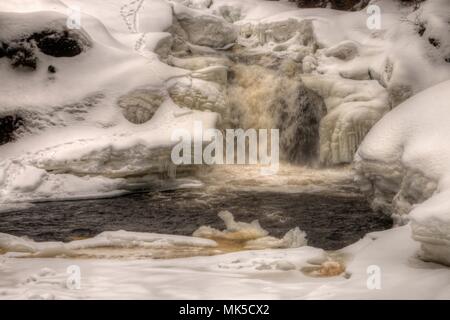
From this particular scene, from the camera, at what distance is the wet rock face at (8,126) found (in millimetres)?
9875

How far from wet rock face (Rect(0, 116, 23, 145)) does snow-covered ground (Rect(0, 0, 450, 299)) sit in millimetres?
113

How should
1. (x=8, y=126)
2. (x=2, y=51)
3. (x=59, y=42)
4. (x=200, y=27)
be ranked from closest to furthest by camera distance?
1. (x=8, y=126)
2. (x=2, y=51)
3. (x=59, y=42)
4. (x=200, y=27)

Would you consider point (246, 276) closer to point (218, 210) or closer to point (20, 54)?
point (218, 210)

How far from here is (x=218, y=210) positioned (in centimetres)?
811

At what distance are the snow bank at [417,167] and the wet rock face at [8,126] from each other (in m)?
6.72

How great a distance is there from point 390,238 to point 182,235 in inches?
106

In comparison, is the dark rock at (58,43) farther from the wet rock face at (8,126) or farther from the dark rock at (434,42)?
the dark rock at (434,42)

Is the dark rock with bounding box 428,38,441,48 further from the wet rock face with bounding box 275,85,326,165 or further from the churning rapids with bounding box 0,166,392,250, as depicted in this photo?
the churning rapids with bounding box 0,166,392,250

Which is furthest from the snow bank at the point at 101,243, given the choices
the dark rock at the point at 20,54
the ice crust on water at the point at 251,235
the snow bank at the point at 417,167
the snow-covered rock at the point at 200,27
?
the snow-covered rock at the point at 200,27

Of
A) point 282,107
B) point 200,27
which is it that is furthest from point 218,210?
point 200,27

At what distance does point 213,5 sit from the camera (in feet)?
60.4

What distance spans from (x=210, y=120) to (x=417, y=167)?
19.2ft

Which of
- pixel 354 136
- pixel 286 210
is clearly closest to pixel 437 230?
pixel 286 210

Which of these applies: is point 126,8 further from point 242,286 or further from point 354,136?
point 242,286
